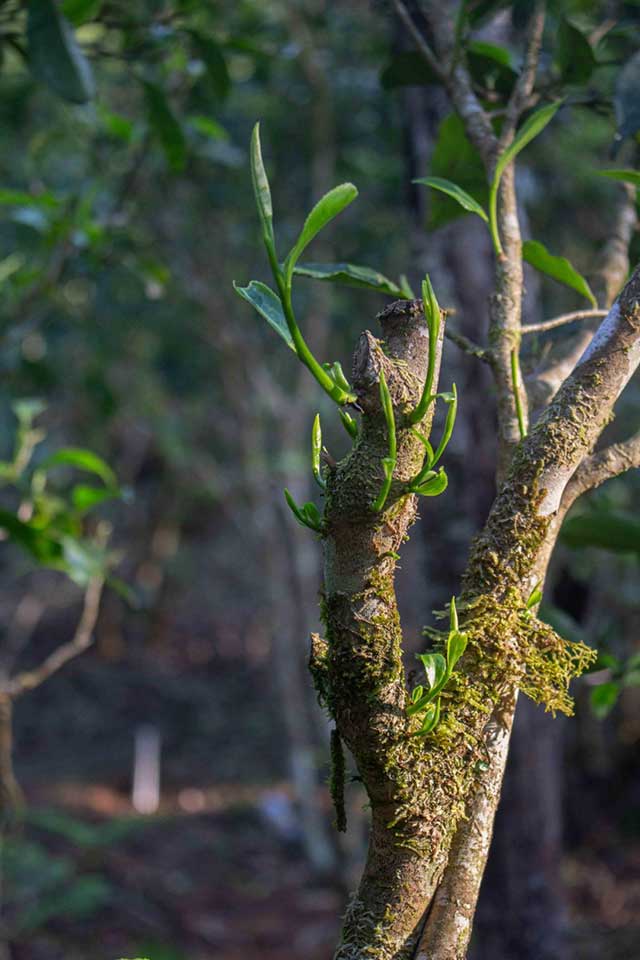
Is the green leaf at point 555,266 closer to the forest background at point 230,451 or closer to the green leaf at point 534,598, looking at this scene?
the forest background at point 230,451

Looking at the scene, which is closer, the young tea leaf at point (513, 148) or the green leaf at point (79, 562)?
the young tea leaf at point (513, 148)

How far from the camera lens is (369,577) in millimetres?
511

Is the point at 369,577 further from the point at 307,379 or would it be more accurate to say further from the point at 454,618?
the point at 307,379

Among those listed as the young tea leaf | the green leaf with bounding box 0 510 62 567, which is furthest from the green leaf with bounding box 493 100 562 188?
the green leaf with bounding box 0 510 62 567

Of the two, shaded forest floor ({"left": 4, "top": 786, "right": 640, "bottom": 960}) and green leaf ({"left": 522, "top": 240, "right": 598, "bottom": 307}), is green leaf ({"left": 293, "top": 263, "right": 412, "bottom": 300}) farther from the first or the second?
shaded forest floor ({"left": 4, "top": 786, "right": 640, "bottom": 960})

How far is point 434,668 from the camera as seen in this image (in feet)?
1.64

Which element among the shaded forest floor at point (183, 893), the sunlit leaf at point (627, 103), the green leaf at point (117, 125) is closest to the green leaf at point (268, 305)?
the sunlit leaf at point (627, 103)

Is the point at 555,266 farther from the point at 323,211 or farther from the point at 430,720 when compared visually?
A: the point at 430,720

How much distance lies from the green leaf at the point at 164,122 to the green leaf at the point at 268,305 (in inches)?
30.7

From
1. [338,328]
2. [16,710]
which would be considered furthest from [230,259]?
[16,710]

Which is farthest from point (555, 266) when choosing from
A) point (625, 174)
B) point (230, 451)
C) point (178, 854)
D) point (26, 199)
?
point (230, 451)

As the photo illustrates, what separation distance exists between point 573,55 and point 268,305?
21.6 inches

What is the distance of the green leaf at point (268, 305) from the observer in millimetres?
513

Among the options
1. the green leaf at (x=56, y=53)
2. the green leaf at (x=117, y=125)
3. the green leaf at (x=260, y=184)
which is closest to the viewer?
the green leaf at (x=260, y=184)
